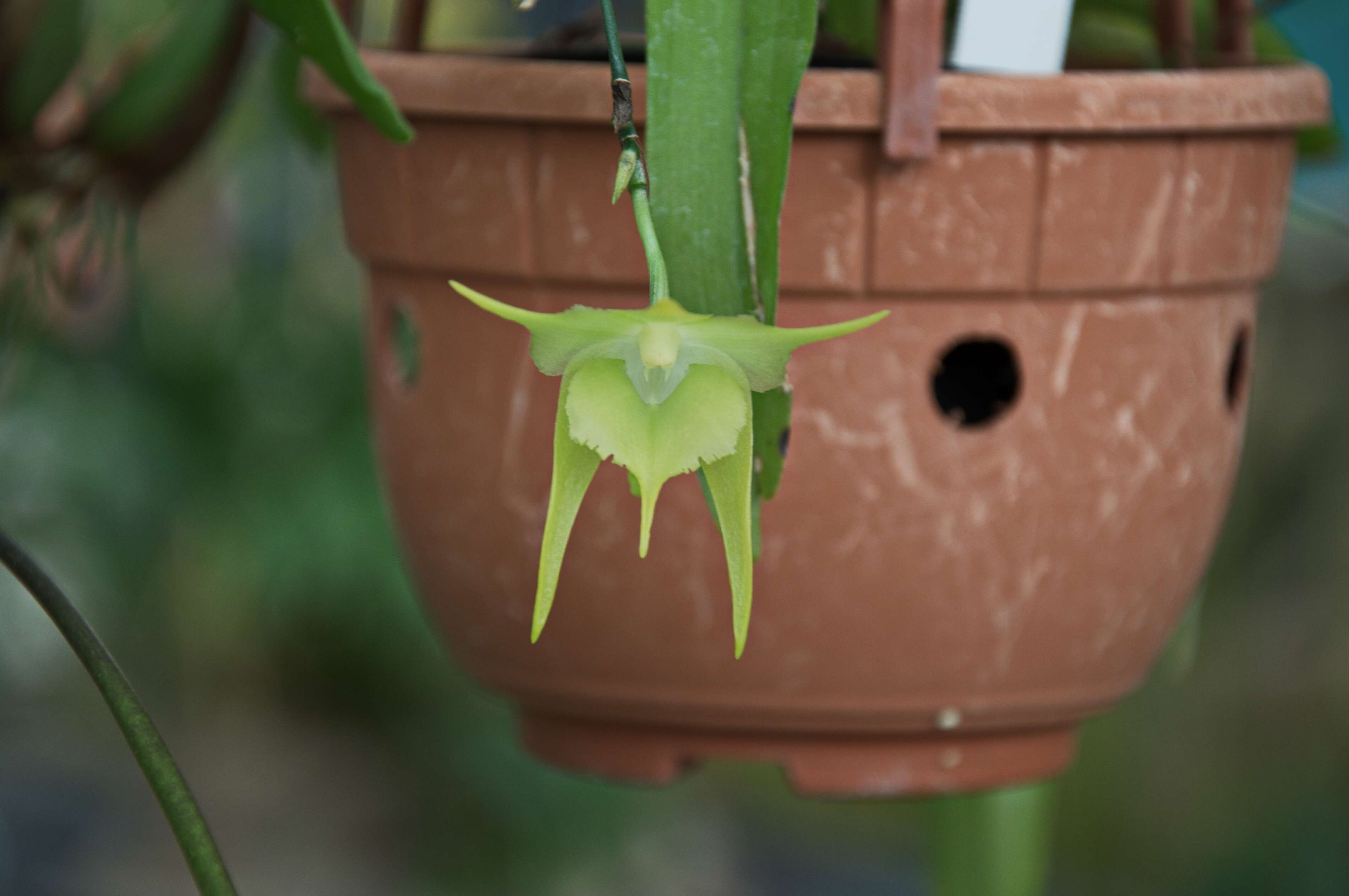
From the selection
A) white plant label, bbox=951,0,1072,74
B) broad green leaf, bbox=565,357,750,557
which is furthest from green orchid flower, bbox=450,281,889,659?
white plant label, bbox=951,0,1072,74

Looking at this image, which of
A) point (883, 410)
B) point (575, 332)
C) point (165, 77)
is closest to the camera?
point (575, 332)

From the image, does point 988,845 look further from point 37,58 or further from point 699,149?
point 37,58

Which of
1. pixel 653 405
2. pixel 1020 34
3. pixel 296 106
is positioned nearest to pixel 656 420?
pixel 653 405

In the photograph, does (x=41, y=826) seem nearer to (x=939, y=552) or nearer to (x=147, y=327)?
(x=147, y=327)

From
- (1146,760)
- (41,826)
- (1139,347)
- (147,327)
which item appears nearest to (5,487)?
(147,327)

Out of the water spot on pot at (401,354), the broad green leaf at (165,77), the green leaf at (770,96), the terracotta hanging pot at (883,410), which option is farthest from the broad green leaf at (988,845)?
the broad green leaf at (165,77)

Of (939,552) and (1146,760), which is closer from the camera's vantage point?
(939,552)
